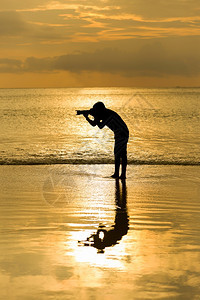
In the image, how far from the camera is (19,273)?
4.36 metres

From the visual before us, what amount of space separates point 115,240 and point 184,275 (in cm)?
126

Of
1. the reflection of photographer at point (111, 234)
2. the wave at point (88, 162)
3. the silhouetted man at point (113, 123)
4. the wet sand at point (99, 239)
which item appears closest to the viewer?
the wet sand at point (99, 239)

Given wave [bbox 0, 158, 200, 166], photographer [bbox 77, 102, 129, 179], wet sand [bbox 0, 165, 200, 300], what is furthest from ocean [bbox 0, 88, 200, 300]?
wave [bbox 0, 158, 200, 166]

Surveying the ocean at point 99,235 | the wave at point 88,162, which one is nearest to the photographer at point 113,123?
the ocean at point 99,235

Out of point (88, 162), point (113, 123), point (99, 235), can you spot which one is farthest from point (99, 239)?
point (88, 162)

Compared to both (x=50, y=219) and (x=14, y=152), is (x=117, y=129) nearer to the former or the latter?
(x=50, y=219)

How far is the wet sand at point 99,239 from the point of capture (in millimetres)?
4074

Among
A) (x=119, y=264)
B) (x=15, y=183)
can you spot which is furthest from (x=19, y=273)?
(x=15, y=183)

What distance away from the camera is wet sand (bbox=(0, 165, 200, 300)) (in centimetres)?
407

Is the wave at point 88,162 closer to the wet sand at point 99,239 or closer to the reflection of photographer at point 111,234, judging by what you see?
the wet sand at point 99,239

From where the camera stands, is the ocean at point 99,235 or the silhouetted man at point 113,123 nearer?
the ocean at point 99,235

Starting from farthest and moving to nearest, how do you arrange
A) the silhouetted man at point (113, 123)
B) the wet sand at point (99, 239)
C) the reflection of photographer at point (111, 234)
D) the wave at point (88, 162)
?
the wave at point (88, 162) < the silhouetted man at point (113, 123) < the reflection of photographer at point (111, 234) < the wet sand at point (99, 239)

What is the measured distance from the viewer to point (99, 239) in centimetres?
548

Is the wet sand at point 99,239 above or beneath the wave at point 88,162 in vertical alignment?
above
